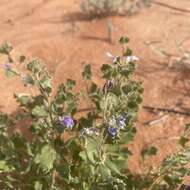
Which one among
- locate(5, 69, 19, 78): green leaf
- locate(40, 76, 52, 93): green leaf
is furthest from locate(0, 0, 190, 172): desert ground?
locate(40, 76, 52, 93): green leaf

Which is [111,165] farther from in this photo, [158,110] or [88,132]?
[158,110]

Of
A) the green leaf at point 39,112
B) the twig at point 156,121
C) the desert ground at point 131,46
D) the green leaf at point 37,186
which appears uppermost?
the desert ground at point 131,46

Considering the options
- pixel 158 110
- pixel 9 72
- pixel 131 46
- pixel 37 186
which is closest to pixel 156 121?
pixel 158 110

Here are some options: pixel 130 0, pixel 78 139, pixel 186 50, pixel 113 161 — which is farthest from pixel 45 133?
pixel 130 0

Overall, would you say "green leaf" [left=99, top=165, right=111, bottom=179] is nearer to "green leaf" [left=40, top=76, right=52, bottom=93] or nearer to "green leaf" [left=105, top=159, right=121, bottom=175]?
"green leaf" [left=105, top=159, right=121, bottom=175]

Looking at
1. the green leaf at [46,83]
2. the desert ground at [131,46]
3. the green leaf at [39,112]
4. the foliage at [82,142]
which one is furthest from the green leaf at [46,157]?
the desert ground at [131,46]

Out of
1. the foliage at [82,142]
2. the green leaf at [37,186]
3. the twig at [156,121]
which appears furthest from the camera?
the twig at [156,121]

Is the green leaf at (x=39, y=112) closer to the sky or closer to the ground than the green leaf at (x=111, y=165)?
closer to the sky

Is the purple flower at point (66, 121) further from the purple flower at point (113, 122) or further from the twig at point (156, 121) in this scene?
the twig at point (156, 121)
